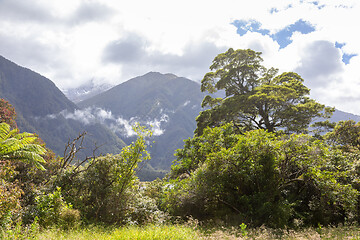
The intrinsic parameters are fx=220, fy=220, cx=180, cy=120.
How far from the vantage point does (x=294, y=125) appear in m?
19.5

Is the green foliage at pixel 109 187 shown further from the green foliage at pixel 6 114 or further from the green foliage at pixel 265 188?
the green foliage at pixel 6 114

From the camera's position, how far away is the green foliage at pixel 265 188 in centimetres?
821

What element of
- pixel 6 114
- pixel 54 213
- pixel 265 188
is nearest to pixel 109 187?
pixel 54 213

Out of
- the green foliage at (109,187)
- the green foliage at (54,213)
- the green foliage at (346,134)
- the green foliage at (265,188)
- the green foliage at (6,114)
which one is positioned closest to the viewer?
the green foliage at (54,213)

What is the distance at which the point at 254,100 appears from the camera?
1919 cm

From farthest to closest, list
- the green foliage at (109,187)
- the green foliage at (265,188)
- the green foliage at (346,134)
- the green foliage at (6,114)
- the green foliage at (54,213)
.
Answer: the green foliage at (346,134)
the green foliage at (6,114)
the green foliage at (109,187)
the green foliage at (265,188)
the green foliage at (54,213)

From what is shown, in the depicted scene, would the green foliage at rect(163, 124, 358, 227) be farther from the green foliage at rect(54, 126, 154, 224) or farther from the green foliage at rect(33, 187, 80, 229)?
the green foliage at rect(33, 187, 80, 229)

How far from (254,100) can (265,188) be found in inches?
464

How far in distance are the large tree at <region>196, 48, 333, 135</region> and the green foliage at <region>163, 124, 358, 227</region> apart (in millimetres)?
9846

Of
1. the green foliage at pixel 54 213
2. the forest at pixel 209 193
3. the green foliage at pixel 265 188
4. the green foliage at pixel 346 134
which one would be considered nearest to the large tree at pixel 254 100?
the green foliage at pixel 346 134

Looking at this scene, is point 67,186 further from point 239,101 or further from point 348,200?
point 239,101

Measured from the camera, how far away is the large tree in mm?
19094

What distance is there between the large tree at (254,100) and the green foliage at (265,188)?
32.3ft

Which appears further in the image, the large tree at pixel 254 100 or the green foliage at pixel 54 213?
the large tree at pixel 254 100
